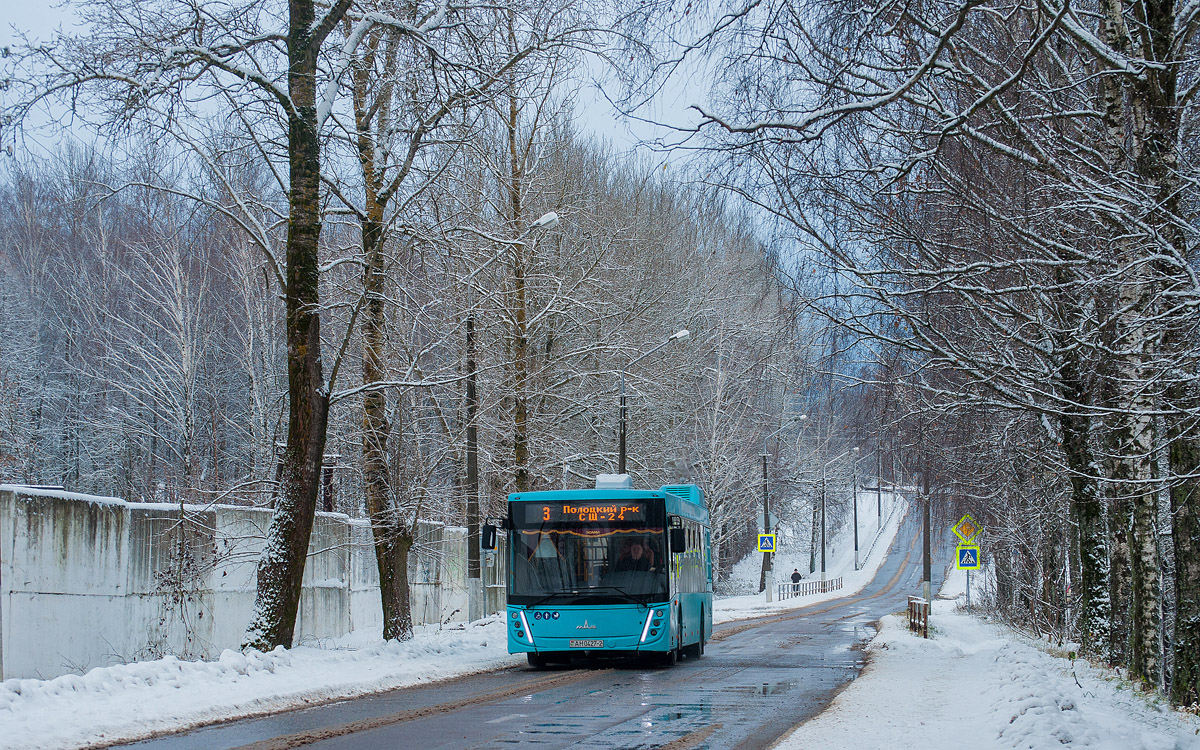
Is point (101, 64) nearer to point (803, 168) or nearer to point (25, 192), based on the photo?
point (803, 168)

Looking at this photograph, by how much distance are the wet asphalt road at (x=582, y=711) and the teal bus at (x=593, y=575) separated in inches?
21.9

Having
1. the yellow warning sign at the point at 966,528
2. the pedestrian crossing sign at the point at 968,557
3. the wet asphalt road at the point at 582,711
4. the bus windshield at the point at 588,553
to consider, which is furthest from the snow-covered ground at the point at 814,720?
the pedestrian crossing sign at the point at 968,557

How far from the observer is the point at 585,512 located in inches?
765

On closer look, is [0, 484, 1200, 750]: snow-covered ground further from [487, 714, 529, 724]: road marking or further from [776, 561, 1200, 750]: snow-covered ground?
[487, 714, 529, 724]: road marking

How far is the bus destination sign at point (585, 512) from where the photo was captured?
763 inches

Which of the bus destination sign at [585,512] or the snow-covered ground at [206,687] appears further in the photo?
the bus destination sign at [585,512]

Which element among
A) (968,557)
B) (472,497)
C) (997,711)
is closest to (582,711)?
(997,711)

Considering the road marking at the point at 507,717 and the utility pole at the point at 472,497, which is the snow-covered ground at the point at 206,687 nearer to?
the road marking at the point at 507,717

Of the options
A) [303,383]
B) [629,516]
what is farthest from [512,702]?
[629,516]

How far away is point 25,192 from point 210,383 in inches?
561

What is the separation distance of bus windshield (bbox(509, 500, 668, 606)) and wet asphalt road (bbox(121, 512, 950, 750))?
1239 mm

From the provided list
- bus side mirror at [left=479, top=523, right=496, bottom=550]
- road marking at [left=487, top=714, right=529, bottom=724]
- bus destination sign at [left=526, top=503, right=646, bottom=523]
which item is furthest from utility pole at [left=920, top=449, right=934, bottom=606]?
road marking at [left=487, top=714, right=529, bottom=724]

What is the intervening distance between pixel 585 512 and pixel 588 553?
0.69 meters

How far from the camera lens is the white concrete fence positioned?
14.0 m
